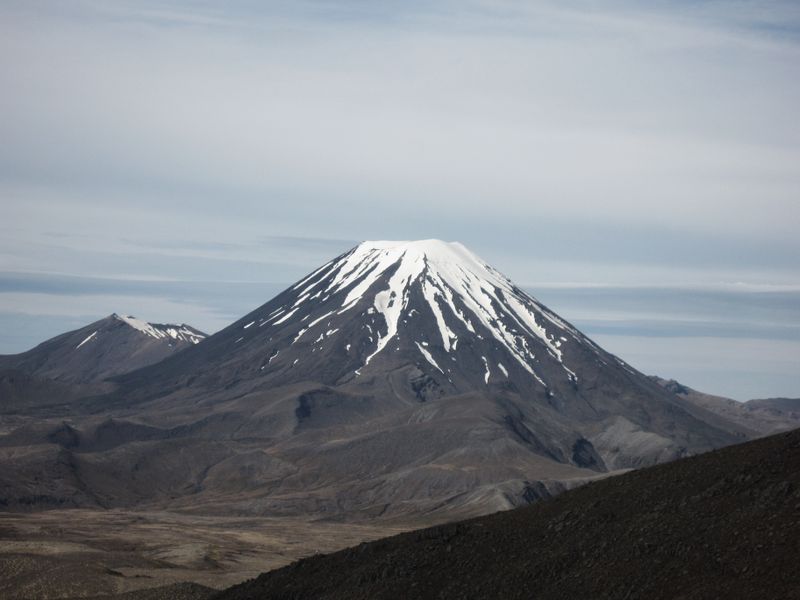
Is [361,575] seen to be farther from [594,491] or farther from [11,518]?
[11,518]

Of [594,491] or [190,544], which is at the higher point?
[594,491]

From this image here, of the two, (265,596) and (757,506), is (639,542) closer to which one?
(757,506)

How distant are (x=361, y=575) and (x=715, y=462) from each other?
631 inches

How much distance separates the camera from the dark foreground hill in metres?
39.3

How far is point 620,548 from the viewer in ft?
145

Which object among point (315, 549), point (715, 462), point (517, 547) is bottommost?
point (315, 549)

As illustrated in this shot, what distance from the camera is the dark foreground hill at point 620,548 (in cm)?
3934

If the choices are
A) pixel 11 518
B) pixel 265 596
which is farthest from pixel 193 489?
pixel 265 596

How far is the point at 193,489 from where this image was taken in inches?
7844

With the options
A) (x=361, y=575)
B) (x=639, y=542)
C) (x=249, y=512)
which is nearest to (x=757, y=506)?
(x=639, y=542)

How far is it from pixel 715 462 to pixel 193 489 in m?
160

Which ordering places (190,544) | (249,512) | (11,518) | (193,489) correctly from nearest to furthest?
(190,544)
(11,518)
(249,512)
(193,489)

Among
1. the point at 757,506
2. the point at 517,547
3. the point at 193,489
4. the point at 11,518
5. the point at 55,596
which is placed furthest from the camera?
the point at 193,489

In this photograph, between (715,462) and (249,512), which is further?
(249,512)
